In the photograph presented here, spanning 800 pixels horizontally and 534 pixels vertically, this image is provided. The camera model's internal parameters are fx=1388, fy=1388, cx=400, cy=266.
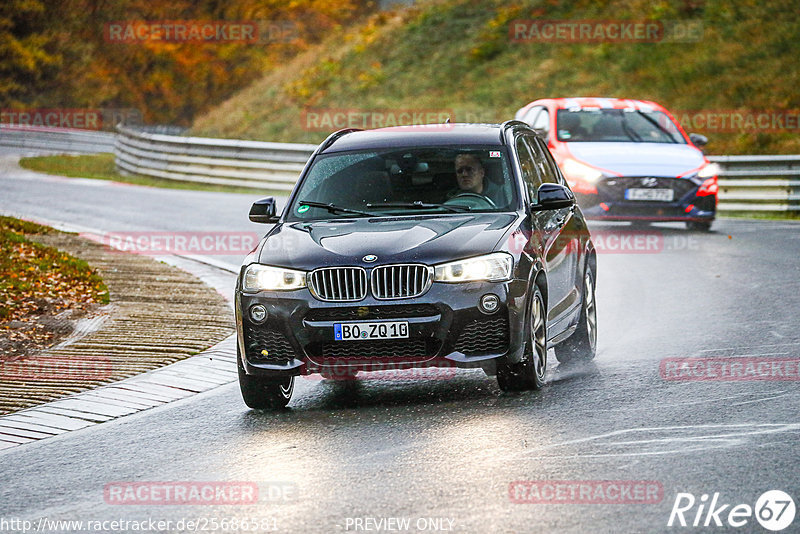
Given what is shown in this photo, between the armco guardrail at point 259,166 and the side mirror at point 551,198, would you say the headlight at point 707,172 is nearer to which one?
the armco guardrail at point 259,166

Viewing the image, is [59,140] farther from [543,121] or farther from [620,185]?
[620,185]

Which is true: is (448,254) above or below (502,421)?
above

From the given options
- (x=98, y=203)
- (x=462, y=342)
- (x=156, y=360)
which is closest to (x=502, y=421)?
(x=462, y=342)

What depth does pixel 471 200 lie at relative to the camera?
9.38 m

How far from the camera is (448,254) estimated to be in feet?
27.3

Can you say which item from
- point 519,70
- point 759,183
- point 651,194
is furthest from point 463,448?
point 519,70

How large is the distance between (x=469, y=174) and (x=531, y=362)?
1.57 metres

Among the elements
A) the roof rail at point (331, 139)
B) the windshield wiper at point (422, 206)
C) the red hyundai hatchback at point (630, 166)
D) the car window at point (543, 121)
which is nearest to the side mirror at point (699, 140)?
the red hyundai hatchback at point (630, 166)

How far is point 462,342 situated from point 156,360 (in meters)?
3.27

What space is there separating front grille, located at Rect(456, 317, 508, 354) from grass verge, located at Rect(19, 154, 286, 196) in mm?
20868

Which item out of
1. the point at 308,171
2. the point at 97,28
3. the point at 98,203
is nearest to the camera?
the point at 308,171

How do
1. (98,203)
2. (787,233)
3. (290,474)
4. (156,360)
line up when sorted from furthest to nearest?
1. (98,203)
2. (787,233)
3. (156,360)
4. (290,474)

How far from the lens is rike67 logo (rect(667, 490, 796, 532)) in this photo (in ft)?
18.6

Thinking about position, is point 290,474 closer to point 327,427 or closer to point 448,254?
point 327,427
